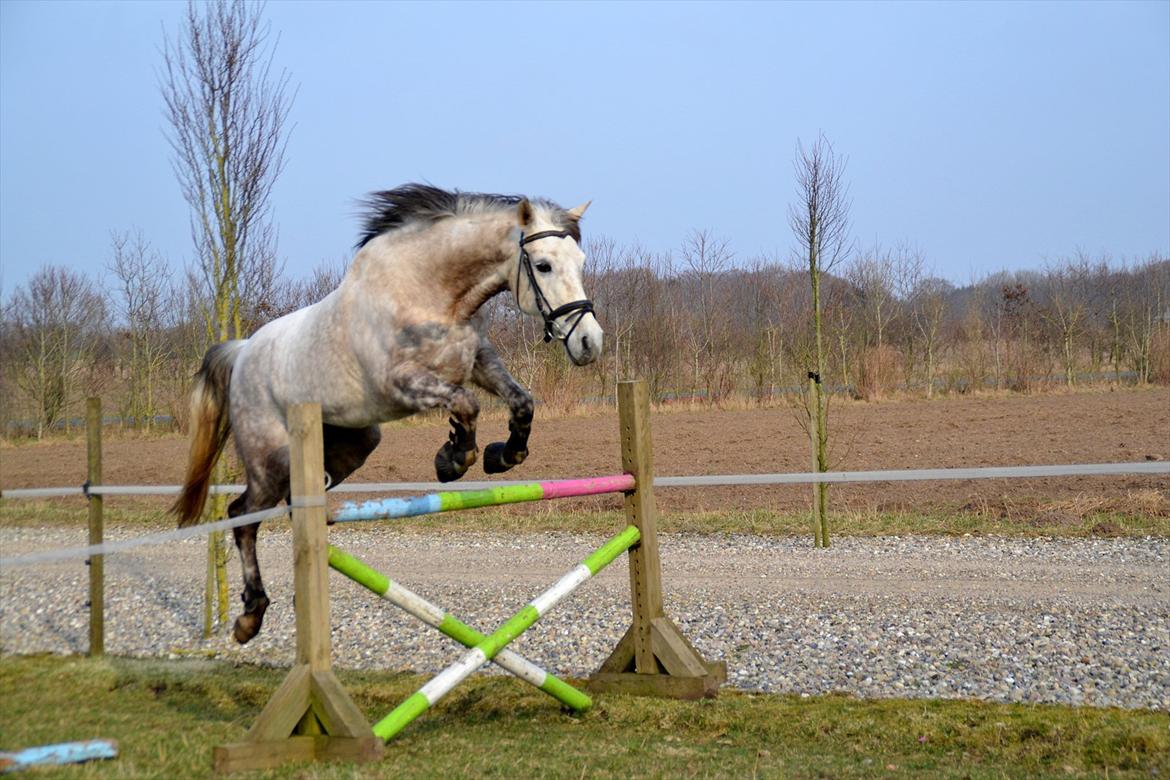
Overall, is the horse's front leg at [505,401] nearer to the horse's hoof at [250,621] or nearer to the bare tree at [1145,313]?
the horse's hoof at [250,621]

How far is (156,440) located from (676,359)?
14009mm

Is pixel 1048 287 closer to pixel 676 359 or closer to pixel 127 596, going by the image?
pixel 676 359

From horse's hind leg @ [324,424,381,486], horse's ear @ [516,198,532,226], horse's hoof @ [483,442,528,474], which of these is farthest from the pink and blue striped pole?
horse's ear @ [516,198,532,226]

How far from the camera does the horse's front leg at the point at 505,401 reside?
420cm

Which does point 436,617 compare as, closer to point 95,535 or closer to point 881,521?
point 95,535

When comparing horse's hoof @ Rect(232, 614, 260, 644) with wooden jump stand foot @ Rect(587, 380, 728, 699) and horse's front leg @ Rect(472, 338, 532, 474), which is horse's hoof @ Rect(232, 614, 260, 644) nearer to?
horse's front leg @ Rect(472, 338, 532, 474)

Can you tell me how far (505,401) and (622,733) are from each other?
1613 millimetres

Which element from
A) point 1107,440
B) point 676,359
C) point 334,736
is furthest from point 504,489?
point 676,359

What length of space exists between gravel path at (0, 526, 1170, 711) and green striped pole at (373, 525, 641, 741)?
60.0 inches

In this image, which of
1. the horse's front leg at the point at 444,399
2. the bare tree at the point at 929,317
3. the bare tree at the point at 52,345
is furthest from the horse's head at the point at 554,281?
the bare tree at the point at 929,317

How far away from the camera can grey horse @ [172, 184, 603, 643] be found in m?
4.03

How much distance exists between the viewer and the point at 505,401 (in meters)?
4.21

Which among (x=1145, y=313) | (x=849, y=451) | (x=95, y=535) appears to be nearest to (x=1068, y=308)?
(x=1145, y=313)

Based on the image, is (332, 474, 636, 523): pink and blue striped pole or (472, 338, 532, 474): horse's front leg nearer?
(332, 474, 636, 523): pink and blue striped pole
